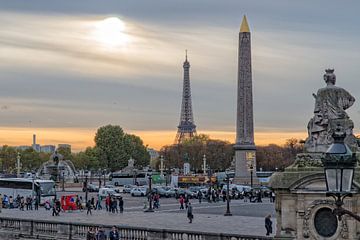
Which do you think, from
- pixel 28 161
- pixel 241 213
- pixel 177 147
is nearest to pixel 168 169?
pixel 177 147

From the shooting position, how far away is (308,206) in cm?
1898

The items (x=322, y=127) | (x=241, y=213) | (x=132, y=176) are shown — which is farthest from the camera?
(x=132, y=176)

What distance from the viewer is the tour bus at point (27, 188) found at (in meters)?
66.0

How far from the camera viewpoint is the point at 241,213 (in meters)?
49.1

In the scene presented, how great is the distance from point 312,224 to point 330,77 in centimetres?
467

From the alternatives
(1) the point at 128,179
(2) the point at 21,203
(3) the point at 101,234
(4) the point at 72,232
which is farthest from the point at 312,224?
(1) the point at 128,179

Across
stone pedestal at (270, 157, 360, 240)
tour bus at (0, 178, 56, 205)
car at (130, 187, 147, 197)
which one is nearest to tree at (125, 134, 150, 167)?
car at (130, 187, 147, 197)

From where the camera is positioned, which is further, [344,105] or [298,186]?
[344,105]

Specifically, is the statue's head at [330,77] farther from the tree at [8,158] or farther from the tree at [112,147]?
the tree at [8,158]

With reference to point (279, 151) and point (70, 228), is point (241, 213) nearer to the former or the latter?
point (70, 228)

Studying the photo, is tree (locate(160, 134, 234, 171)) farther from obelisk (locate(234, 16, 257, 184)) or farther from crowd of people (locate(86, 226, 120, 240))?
crowd of people (locate(86, 226, 120, 240))

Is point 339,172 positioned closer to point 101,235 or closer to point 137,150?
point 101,235

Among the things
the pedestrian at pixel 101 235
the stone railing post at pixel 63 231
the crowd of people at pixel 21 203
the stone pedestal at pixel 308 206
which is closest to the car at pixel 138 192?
the crowd of people at pixel 21 203

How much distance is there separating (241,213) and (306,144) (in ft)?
95.5
